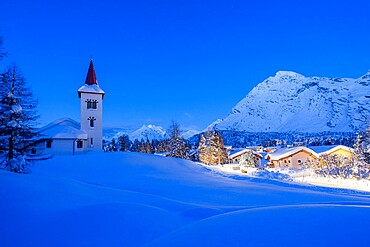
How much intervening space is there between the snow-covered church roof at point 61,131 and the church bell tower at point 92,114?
220 cm

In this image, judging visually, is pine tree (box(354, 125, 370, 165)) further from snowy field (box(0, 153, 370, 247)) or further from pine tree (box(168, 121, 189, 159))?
pine tree (box(168, 121, 189, 159))

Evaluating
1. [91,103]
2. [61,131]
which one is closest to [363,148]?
[91,103]

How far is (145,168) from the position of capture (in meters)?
22.5

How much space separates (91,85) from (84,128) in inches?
248

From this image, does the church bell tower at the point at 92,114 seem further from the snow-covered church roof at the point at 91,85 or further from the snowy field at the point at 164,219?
the snowy field at the point at 164,219

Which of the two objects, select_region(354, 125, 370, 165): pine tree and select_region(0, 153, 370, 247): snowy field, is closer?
select_region(0, 153, 370, 247): snowy field

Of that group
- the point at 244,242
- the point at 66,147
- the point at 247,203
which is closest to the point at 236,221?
the point at 244,242

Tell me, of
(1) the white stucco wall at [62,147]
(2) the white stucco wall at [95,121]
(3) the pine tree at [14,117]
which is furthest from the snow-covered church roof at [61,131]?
(3) the pine tree at [14,117]

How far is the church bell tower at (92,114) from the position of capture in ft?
126

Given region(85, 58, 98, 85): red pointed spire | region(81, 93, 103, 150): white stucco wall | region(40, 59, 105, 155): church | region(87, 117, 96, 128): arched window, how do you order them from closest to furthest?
region(40, 59, 105, 155): church → region(81, 93, 103, 150): white stucco wall → region(87, 117, 96, 128): arched window → region(85, 58, 98, 85): red pointed spire

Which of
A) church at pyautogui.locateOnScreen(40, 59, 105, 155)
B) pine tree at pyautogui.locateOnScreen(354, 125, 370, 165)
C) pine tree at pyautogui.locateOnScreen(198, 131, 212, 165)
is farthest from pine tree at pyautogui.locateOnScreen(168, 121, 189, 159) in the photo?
pine tree at pyautogui.locateOnScreen(354, 125, 370, 165)

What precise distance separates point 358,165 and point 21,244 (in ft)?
99.1

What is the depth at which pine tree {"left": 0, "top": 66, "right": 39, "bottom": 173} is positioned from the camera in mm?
16781

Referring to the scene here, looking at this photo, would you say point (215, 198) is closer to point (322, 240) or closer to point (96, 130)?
point (322, 240)
